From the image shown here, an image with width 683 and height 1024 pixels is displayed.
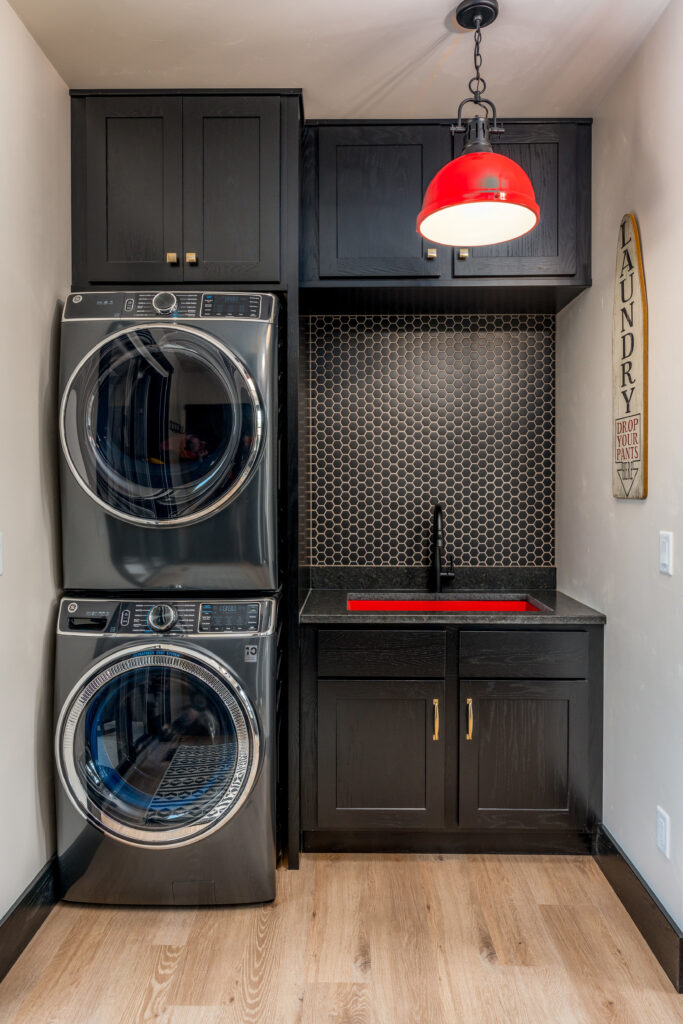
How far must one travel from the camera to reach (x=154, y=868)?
2.08 m

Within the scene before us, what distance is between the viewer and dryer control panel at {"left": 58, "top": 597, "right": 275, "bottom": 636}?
209 centimetres

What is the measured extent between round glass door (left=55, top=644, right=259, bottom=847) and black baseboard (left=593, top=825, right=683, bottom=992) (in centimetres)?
121

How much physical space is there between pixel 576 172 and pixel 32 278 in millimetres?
1930

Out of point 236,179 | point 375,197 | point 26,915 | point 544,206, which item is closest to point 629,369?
point 544,206

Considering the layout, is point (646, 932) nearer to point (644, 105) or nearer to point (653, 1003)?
point (653, 1003)

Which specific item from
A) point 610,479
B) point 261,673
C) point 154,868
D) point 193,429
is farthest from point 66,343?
point 610,479

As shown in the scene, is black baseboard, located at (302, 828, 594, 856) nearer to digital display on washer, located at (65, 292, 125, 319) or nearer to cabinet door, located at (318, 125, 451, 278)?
Answer: digital display on washer, located at (65, 292, 125, 319)

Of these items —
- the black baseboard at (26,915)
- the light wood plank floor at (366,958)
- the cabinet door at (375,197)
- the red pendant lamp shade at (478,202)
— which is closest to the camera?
the red pendant lamp shade at (478,202)

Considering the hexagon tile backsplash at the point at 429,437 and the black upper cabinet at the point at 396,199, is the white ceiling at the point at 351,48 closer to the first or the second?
the black upper cabinet at the point at 396,199

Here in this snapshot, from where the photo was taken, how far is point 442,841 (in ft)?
7.83

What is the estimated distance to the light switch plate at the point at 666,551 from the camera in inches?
71.7

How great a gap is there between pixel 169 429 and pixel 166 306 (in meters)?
0.40

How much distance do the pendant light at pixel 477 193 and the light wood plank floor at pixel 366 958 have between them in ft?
6.54

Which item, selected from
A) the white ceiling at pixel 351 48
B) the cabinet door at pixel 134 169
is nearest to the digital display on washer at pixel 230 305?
the cabinet door at pixel 134 169
